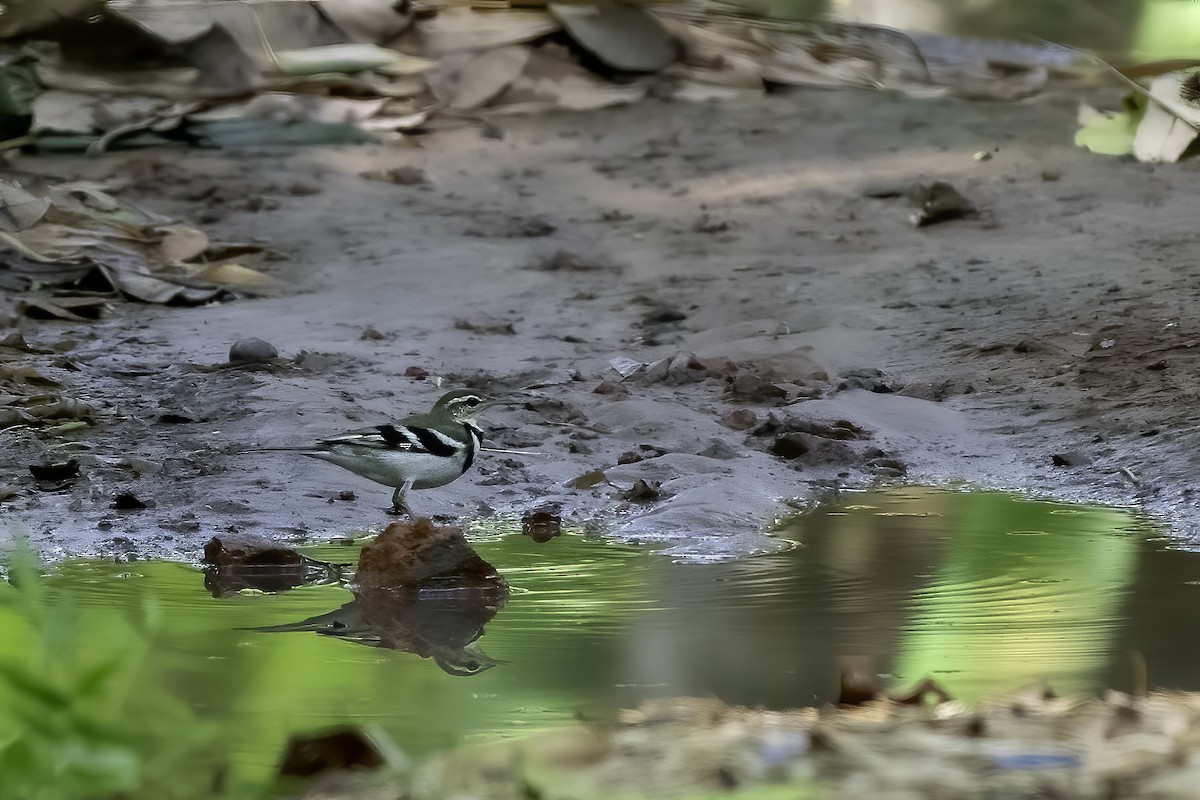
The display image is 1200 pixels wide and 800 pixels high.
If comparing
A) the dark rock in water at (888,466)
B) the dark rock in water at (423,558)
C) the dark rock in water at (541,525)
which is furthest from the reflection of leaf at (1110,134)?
the dark rock in water at (423,558)

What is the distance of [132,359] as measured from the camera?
7008mm

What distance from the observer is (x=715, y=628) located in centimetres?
340

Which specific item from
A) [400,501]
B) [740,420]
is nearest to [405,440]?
[400,501]

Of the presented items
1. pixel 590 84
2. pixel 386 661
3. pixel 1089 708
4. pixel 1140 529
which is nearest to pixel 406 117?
pixel 590 84

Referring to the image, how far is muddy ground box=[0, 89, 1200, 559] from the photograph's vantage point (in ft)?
17.5

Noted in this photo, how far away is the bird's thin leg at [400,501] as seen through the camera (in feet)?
16.5

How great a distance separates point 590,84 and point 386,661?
29.8ft

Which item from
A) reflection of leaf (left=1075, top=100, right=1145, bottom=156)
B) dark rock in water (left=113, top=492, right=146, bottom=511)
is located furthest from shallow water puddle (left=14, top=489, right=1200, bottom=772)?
reflection of leaf (left=1075, top=100, right=1145, bottom=156)

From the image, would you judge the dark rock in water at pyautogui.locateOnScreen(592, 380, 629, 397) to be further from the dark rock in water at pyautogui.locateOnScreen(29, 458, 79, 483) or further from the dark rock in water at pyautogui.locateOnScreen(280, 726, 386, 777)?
the dark rock in water at pyautogui.locateOnScreen(280, 726, 386, 777)

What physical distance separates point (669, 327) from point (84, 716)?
20.0 feet

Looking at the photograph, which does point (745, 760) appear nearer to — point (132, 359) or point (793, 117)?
point (132, 359)

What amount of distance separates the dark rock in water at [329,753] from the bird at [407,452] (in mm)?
2648

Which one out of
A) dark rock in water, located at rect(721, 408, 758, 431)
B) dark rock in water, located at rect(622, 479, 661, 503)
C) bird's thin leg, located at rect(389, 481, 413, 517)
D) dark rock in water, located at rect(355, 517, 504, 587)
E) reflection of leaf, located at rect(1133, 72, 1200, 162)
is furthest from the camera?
dark rock in water, located at rect(721, 408, 758, 431)

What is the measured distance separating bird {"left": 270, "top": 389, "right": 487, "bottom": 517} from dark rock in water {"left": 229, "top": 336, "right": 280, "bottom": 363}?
1769 mm
